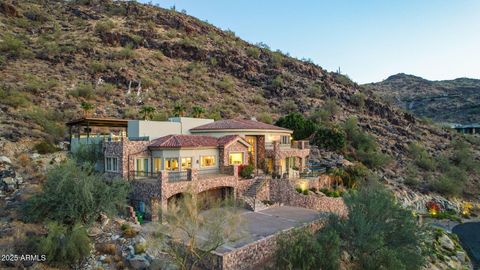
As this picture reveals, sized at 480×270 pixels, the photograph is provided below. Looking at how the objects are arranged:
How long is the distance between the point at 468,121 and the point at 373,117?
37.4 meters

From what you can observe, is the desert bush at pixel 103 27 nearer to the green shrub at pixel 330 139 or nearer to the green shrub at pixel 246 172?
the green shrub at pixel 330 139

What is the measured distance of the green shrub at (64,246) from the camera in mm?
15750

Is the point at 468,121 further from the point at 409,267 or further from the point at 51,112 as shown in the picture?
the point at 51,112

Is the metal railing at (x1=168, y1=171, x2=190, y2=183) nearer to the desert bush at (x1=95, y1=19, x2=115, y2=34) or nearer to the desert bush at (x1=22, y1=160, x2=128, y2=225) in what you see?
the desert bush at (x1=22, y1=160, x2=128, y2=225)

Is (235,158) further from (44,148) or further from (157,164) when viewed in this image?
(44,148)

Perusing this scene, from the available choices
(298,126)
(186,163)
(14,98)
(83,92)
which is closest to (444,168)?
(298,126)

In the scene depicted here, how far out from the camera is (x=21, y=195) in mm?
20875

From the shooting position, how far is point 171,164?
2431 cm

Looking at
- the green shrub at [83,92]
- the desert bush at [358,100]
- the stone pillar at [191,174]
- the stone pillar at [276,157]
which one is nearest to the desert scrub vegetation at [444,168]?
the desert bush at [358,100]

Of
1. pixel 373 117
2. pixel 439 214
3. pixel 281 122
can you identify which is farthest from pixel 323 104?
pixel 439 214

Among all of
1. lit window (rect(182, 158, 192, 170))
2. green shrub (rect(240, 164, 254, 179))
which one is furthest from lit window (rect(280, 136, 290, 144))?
lit window (rect(182, 158, 192, 170))

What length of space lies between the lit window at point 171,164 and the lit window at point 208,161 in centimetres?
250

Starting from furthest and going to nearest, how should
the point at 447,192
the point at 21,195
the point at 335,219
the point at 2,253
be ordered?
1. the point at 447,192
2. the point at 21,195
3. the point at 335,219
4. the point at 2,253

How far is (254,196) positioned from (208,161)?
4661mm
